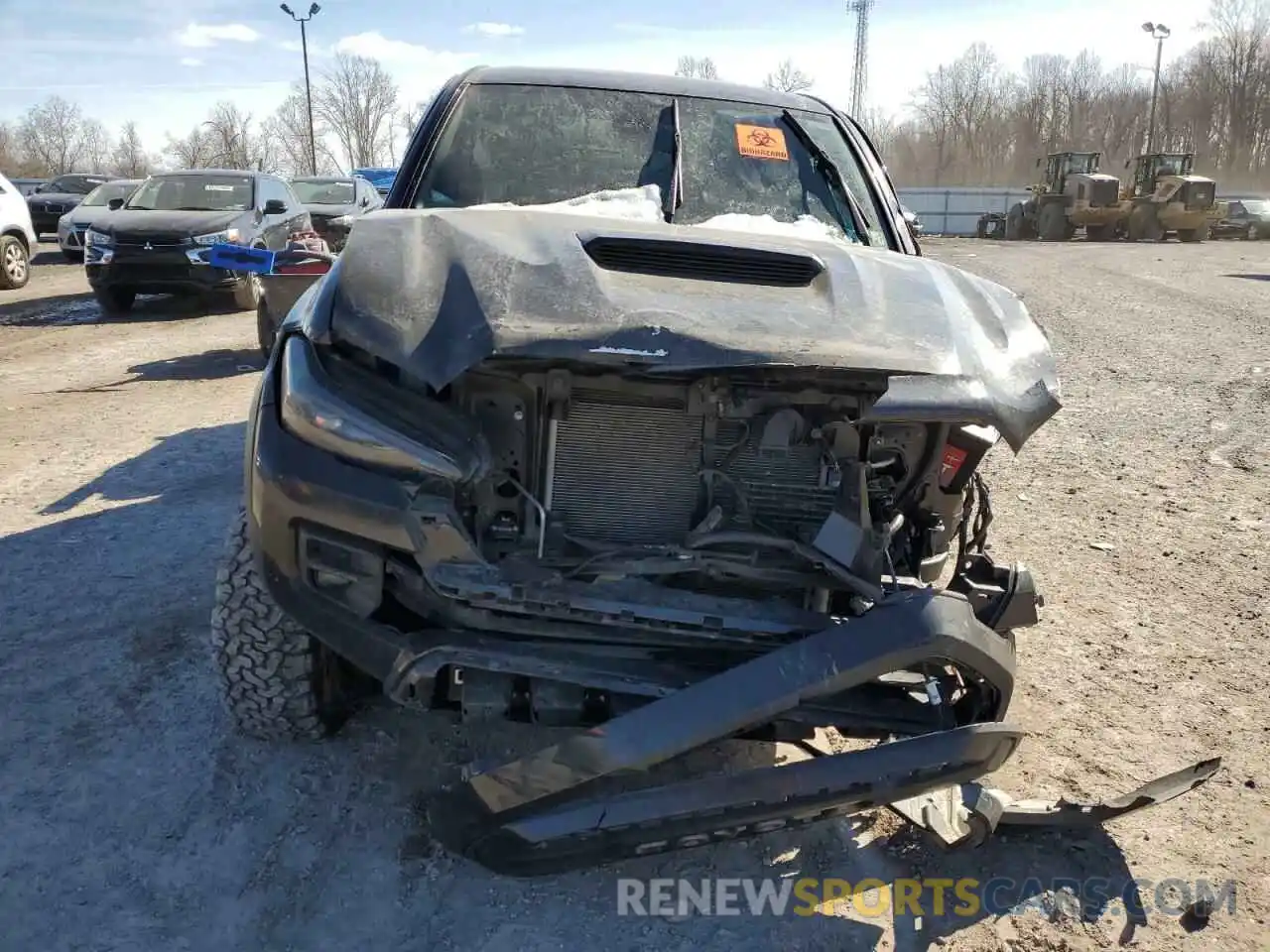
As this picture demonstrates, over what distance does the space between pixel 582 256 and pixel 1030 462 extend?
14.5 ft

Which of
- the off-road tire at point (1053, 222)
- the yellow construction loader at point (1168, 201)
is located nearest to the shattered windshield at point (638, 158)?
the yellow construction loader at point (1168, 201)

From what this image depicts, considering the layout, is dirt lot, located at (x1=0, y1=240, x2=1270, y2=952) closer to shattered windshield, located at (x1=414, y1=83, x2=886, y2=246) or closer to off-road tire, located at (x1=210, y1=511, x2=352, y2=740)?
off-road tire, located at (x1=210, y1=511, x2=352, y2=740)

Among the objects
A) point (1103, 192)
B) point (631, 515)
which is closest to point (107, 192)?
point (631, 515)

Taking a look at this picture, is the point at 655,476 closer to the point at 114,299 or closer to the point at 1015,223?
the point at 114,299

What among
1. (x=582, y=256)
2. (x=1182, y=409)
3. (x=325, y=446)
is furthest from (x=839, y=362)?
(x=1182, y=409)

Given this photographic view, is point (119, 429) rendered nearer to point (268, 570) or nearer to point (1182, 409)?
point (268, 570)

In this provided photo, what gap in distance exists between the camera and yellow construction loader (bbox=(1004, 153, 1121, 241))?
29172 millimetres

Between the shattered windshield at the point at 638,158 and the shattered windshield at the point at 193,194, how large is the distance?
840cm

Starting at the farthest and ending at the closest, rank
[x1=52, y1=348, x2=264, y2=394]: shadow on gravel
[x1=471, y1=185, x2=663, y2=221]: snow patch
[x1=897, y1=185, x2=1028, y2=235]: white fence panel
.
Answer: [x1=897, y1=185, x2=1028, y2=235]: white fence panel → [x1=52, y1=348, x2=264, y2=394]: shadow on gravel → [x1=471, y1=185, x2=663, y2=221]: snow patch

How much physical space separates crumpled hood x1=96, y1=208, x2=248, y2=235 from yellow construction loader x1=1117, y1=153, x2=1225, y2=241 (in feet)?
90.4

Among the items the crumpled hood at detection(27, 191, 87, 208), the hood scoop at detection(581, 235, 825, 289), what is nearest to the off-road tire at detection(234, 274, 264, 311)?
the hood scoop at detection(581, 235, 825, 289)

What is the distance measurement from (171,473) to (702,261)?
3.70 meters

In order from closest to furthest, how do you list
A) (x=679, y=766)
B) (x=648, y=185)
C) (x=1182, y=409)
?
(x=679, y=766)
(x=648, y=185)
(x=1182, y=409)

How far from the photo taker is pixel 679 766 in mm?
2738
